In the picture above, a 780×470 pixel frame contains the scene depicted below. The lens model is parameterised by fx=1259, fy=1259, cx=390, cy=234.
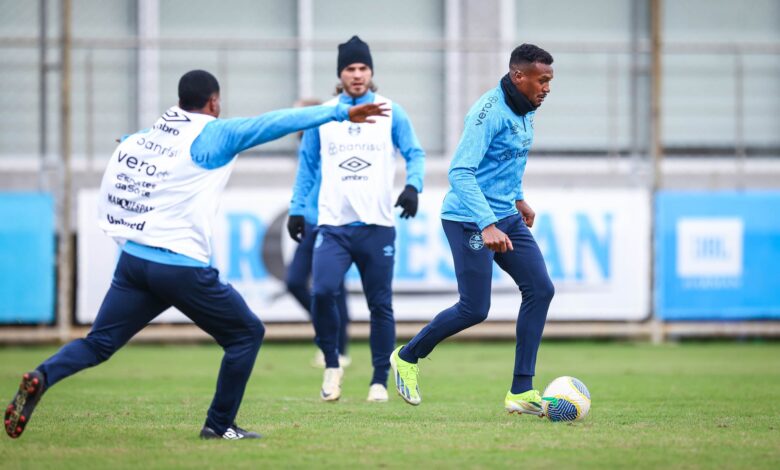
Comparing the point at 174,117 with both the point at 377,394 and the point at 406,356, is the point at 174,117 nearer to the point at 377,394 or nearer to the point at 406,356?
the point at 406,356

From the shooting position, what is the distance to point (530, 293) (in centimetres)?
728

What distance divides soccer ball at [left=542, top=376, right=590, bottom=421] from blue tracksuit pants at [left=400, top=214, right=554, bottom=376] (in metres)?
0.21

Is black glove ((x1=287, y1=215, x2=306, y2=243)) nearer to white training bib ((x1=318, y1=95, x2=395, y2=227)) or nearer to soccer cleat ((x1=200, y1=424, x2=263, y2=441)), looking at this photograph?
white training bib ((x1=318, y1=95, x2=395, y2=227))

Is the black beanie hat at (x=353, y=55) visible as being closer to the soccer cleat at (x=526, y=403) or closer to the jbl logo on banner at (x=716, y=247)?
the soccer cleat at (x=526, y=403)

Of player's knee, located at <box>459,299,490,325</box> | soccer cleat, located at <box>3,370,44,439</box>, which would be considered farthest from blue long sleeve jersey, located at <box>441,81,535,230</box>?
soccer cleat, located at <box>3,370,44,439</box>

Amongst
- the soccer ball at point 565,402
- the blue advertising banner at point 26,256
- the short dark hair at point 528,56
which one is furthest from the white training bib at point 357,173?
the blue advertising banner at point 26,256

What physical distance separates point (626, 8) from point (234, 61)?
5328mm

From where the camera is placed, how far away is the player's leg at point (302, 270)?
1096 centimetres

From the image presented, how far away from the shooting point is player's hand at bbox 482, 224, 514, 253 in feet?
22.6

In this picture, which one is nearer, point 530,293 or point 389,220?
Answer: point 530,293

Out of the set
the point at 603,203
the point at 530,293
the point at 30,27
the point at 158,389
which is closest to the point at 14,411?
the point at 530,293

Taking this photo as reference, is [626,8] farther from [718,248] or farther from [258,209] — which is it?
[258,209]

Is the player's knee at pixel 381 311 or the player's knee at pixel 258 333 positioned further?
the player's knee at pixel 381 311

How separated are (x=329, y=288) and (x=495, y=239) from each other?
6.43 ft
